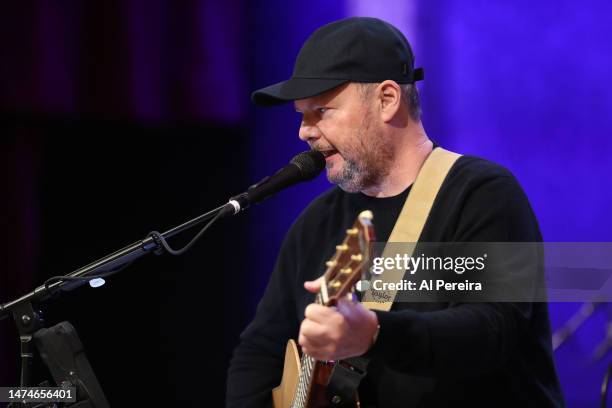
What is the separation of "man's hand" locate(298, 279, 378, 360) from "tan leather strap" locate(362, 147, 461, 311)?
0.50 metres

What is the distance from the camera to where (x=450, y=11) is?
3.83 m

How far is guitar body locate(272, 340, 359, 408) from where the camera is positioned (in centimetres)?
202

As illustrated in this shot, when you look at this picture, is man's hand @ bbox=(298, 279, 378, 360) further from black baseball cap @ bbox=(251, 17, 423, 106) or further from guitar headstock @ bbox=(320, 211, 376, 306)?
black baseball cap @ bbox=(251, 17, 423, 106)

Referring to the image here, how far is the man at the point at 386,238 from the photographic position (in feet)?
5.69

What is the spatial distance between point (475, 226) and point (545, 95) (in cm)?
191

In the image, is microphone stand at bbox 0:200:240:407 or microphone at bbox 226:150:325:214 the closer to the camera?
microphone stand at bbox 0:200:240:407

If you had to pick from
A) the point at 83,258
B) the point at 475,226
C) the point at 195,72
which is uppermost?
the point at 195,72

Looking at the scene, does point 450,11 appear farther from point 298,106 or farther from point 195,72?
point 298,106

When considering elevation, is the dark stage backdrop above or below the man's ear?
below

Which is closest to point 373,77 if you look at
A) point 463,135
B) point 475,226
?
point 475,226

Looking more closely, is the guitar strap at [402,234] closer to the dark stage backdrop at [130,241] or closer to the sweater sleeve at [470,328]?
the sweater sleeve at [470,328]

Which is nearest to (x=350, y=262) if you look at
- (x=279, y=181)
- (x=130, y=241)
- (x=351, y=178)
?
(x=279, y=181)

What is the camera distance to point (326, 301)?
1.58m

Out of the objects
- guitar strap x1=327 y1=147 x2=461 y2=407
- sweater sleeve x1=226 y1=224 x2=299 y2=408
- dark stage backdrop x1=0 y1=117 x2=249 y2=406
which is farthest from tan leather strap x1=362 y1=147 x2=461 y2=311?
dark stage backdrop x1=0 y1=117 x2=249 y2=406
